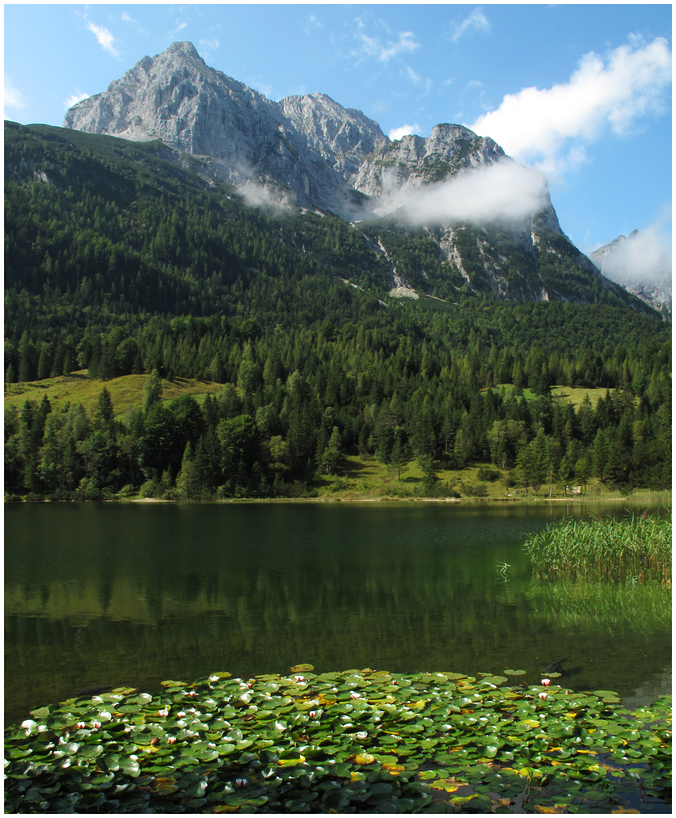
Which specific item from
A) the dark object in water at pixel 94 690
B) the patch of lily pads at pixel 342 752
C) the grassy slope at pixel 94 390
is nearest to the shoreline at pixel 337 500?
the grassy slope at pixel 94 390

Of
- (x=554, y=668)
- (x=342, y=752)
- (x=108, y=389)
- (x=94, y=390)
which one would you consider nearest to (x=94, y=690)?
(x=342, y=752)

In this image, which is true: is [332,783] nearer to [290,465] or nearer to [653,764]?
[653,764]

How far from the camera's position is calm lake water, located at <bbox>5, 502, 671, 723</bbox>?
52.6 feet

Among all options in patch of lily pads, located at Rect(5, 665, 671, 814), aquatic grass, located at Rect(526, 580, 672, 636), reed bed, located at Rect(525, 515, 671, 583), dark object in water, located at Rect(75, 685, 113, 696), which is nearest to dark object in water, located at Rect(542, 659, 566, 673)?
patch of lily pads, located at Rect(5, 665, 671, 814)

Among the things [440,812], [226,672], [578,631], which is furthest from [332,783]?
[578,631]

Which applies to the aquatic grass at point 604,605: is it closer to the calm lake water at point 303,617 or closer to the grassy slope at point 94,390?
the calm lake water at point 303,617

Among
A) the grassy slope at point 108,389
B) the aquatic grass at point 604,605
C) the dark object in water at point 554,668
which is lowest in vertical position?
the aquatic grass at point 604,605

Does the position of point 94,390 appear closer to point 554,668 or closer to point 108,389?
point 108,389

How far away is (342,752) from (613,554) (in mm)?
25147

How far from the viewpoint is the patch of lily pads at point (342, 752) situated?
8719mm

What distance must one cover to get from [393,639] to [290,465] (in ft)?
390

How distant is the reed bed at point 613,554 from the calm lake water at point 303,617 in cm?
200

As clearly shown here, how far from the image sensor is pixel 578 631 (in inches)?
789

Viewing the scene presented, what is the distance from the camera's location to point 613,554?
3008 cm
